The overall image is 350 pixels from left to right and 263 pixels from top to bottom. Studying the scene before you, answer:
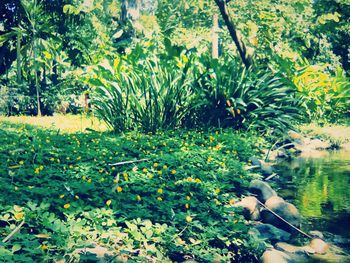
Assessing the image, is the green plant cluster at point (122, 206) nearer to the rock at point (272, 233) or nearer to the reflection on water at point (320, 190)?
the rock at point (272, 233)

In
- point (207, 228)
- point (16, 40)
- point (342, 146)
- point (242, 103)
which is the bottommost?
point (342, 146)

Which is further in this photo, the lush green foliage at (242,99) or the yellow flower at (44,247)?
the lush green foliage at (242,99)

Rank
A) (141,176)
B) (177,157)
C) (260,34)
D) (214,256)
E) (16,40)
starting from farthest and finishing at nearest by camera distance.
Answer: (260,34)
(16,40)
(177,157)
(141,176)
(214,256)

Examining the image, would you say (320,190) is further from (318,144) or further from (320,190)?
(318,144)

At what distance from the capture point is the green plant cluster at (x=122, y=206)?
8.21 feet

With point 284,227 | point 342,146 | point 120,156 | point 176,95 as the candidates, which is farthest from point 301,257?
point 342,146

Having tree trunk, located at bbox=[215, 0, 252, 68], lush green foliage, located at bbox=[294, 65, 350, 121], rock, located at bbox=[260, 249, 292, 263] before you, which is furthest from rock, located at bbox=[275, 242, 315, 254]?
lush green foliage, located at bbox=[294, 65, 350, 121]

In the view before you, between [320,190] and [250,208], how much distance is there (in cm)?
186

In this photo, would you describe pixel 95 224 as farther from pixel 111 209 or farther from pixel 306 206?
pixel 306 206

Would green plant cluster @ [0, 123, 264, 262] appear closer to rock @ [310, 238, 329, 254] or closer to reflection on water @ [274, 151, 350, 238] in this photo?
rock @ [310, 238, 329, 254]

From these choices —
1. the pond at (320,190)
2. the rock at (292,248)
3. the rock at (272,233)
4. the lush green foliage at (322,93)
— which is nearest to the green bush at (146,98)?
the pond at (320,190)

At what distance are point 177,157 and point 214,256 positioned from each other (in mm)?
1997

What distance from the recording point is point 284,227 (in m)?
3.97

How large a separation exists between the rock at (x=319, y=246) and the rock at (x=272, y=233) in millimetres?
236
